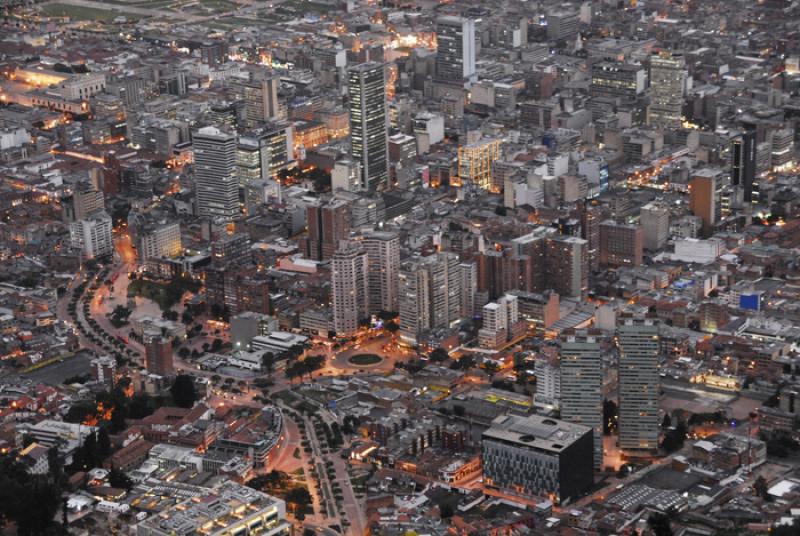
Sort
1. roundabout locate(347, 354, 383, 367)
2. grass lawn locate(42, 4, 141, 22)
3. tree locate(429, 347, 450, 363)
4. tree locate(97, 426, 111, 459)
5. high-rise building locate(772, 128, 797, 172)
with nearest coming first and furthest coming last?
tree locate(97, 426, 111, 459) < tree locate(429, 347, 450, 363) < roundabout locate(347, 354, 383, 367) < high-rise building locate(772, 128, 797, 172) < grass lawn locate(42, 4, 141, 22)

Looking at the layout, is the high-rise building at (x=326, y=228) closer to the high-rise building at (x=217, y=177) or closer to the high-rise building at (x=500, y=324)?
the high-rise building at (x=217, y=177)

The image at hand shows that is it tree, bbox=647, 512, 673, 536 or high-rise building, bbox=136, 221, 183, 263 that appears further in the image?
high-rise building, bbox=136, 221, 183, 263

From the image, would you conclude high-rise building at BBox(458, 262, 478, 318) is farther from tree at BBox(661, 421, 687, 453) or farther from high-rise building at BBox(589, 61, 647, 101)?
high-rise building at BBox(589, 61, 647, 101)

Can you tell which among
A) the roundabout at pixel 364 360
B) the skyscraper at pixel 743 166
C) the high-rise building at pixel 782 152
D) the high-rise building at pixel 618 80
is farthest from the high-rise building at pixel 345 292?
the high-rise building at pixel 618 80

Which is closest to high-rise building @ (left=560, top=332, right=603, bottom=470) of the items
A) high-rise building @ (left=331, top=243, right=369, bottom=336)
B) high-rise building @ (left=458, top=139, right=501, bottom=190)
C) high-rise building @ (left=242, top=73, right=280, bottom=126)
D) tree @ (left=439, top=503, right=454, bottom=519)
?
tree @ (left=439, top=503, right=454, bottom=519)

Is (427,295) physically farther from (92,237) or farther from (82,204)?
(82,204)

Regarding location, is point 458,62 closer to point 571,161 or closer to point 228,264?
point 571,161
